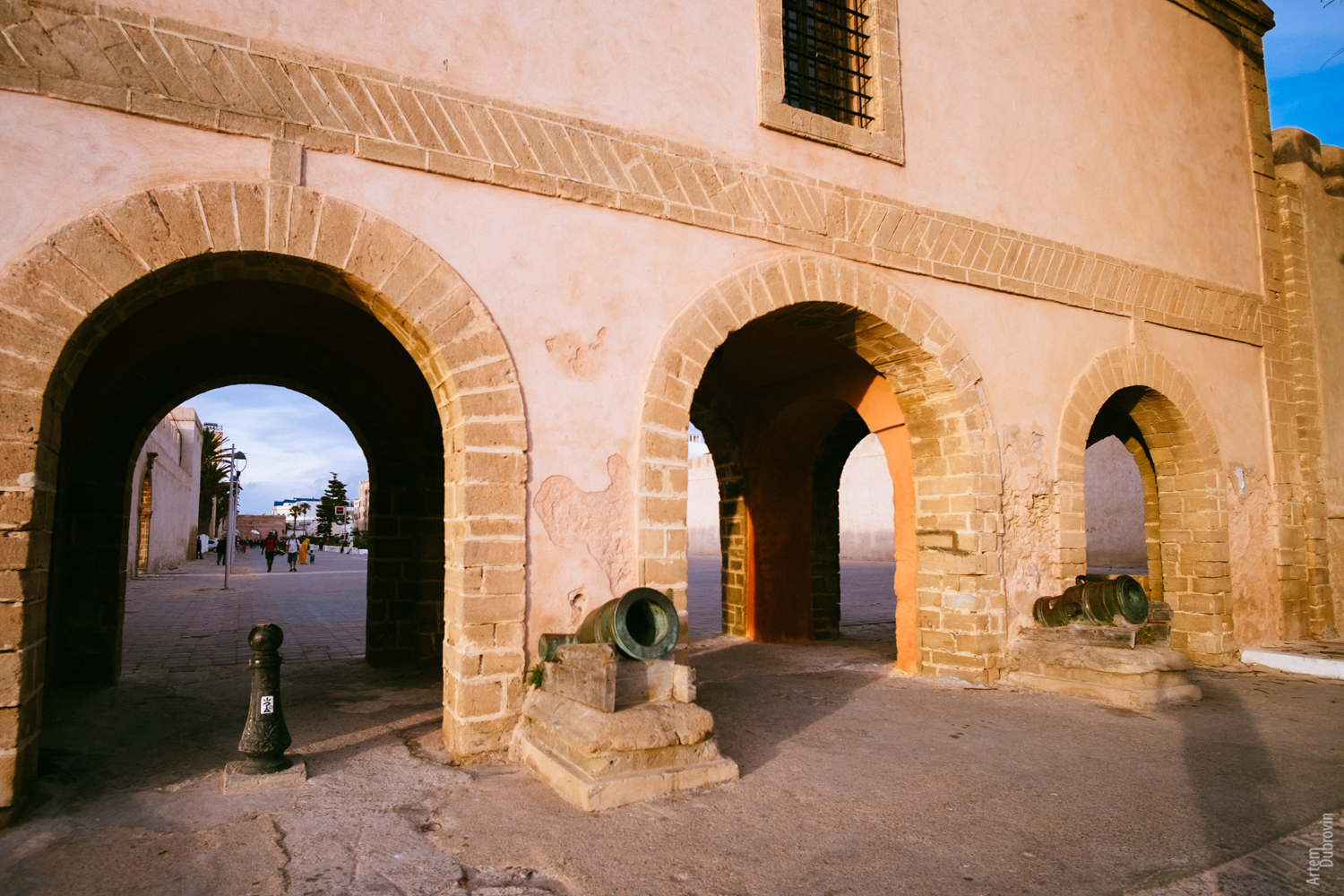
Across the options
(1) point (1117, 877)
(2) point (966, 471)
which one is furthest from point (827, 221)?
(1) point (1117, 877)

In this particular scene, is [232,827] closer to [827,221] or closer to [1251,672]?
[827,221]

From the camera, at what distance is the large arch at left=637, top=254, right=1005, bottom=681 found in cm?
572

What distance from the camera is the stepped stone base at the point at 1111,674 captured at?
585cm

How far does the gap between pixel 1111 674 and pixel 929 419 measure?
235cm

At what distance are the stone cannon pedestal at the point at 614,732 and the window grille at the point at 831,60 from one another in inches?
178

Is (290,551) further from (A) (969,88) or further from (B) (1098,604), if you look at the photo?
(B) (1098,604)

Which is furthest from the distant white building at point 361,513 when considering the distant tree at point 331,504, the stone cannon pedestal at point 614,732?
the stone cannon pedestal at point 614,732

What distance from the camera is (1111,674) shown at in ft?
19.5

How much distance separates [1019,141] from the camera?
7312 millimetres

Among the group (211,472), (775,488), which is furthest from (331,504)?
(775,488)

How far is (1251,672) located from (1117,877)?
235 inches

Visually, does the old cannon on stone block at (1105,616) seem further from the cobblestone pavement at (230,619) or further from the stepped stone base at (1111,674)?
the cobblestone pavement at (230,619)

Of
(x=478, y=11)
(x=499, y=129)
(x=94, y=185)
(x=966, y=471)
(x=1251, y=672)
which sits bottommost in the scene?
(x=1251, y=672)

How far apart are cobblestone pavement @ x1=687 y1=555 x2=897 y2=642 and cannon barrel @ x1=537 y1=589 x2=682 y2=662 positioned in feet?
11.2
